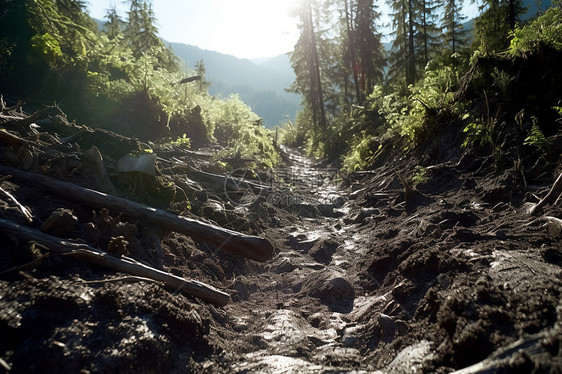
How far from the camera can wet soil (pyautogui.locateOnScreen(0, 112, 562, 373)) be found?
1.67 meters

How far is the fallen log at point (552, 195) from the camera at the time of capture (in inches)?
115

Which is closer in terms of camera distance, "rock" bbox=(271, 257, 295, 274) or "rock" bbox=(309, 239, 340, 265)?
"rock" bbox=(271, 257, 295, 274)

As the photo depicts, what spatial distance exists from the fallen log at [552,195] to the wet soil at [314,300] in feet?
0.39

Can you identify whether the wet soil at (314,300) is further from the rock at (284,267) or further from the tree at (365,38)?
the tree at (365,38)

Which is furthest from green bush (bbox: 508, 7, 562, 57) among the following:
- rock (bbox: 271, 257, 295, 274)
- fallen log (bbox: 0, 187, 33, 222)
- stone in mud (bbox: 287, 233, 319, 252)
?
fallen log (bbox: 0, 187, 33, 222)

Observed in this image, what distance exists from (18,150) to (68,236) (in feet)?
5.16

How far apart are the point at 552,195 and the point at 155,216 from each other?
4236 millimetres

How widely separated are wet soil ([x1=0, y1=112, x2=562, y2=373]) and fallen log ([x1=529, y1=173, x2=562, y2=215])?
118mm

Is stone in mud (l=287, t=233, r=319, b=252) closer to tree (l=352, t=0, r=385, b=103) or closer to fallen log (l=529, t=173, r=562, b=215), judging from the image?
fallen log (l=529, t=173, r=562, b=215)

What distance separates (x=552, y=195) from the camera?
9.75ft

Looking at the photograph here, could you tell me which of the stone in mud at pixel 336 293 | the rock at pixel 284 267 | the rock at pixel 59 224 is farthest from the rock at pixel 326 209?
the rock at pixel 59 224

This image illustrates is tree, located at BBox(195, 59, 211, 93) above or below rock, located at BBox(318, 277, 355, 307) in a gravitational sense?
above

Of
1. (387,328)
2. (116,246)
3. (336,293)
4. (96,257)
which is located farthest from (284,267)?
(96,257)

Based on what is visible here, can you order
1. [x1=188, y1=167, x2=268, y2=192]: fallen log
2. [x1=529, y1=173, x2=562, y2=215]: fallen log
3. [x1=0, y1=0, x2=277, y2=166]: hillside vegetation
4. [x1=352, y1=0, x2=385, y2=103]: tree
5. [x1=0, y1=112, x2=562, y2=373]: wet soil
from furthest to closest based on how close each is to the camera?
1. [x1=352, y1=0, x2=385, y2=103]: tree
2. [x1=0, y1=0, x2=277, y2=166]: hillside vegetation
3. [x1=188, y1=167, x2=268, y2=192]: fallen log
4. [x1=529, y1=173, x2=562, y2=215]: fallen log
5. [x1=0, y1=112, x2=562, y2=373]: wet soil
